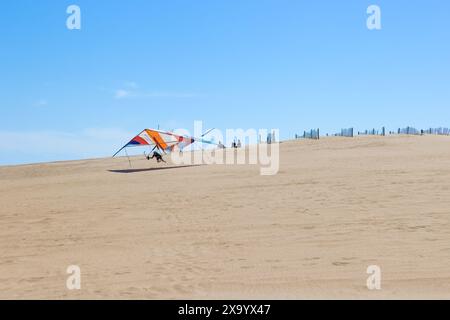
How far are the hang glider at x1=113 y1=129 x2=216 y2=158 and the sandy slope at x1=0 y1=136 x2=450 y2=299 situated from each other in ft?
37.0

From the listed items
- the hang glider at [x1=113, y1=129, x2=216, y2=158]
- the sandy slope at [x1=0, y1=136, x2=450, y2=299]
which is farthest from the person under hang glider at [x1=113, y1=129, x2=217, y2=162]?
the sandy slope at [x1=0, y1=136, x2=450, y2=299]

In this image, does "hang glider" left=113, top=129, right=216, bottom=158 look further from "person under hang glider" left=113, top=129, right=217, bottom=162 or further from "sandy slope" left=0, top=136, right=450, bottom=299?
"sandy slope" left=0, top=136, right=450, bottom=299

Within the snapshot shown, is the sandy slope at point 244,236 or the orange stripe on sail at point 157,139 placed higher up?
the orange stripe on sail at point 157,139

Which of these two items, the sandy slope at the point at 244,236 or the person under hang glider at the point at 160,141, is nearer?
the sandy slope at the point at 244,236

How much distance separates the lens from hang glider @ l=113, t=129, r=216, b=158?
102 ft

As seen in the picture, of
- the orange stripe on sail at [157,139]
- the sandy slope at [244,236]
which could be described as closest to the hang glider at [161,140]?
the orange stripe on sail at [157,139]

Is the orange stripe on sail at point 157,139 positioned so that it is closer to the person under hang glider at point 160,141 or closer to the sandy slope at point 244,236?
the person under hang glider at point 160,141

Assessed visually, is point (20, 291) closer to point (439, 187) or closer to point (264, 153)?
point (439, 187)

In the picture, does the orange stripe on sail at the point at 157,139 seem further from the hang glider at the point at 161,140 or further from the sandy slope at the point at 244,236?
the sandy slope at the point at 244,236

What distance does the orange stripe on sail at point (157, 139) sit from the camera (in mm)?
31166

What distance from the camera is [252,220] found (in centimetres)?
1195

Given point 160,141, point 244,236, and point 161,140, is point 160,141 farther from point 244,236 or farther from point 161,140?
point 244,236
